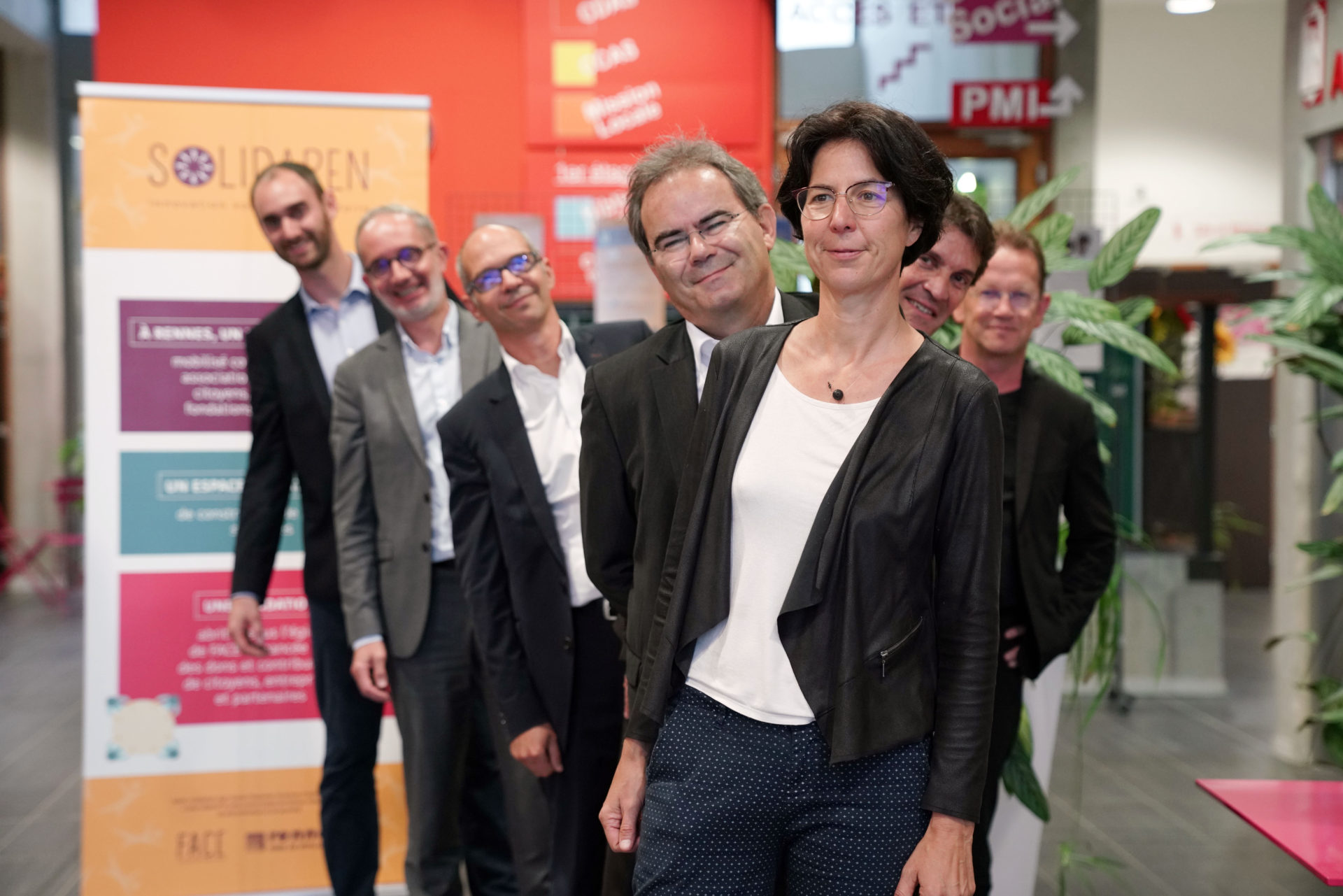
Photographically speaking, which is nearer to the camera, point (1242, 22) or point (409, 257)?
point (409, 257)

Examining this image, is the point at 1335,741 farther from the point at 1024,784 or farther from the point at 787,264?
the point at 787,264

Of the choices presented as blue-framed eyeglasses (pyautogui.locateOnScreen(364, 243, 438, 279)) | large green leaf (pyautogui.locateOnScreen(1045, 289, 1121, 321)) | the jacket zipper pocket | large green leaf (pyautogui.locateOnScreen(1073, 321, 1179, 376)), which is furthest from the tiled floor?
blue-framed eyeglasses (pyautogui.locateOnScreen(364, 243, 438, 279))

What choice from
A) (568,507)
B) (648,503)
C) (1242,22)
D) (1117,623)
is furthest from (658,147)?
(1242,22)

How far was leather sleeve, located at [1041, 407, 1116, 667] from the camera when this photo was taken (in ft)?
7.91

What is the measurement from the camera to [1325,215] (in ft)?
11.1

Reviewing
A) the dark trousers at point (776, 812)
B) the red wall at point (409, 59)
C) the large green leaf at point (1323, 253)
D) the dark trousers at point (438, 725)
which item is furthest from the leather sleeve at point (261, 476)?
the red wall at point (409, 59)

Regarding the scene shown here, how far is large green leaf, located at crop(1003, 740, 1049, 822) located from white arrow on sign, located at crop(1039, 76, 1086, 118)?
15.2 feet

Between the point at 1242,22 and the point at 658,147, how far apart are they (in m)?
8.44

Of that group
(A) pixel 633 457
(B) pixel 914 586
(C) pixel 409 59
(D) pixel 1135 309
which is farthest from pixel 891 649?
(C) pixel 409 59

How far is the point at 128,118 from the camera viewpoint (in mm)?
3252

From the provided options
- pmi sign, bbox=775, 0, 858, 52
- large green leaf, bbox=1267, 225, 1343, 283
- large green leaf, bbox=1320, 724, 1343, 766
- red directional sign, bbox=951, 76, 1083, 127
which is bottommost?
large green leaf, bbox=1320, 724, 1343, 766

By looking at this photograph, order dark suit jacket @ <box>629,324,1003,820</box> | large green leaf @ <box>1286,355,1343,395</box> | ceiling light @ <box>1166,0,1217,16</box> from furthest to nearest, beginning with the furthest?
ceiling light @ <box>1166,0,1217,16</box> → large green leaf @ <box>1286,355,1343,395</box> → dark suit jacket @ <box>629,324,1003,820</box>

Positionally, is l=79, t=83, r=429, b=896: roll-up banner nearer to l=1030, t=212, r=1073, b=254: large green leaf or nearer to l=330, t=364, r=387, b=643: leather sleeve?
l=330, t=364, r=387, b=643: leather sleeve

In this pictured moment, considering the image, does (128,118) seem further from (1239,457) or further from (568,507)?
(1239,457)
